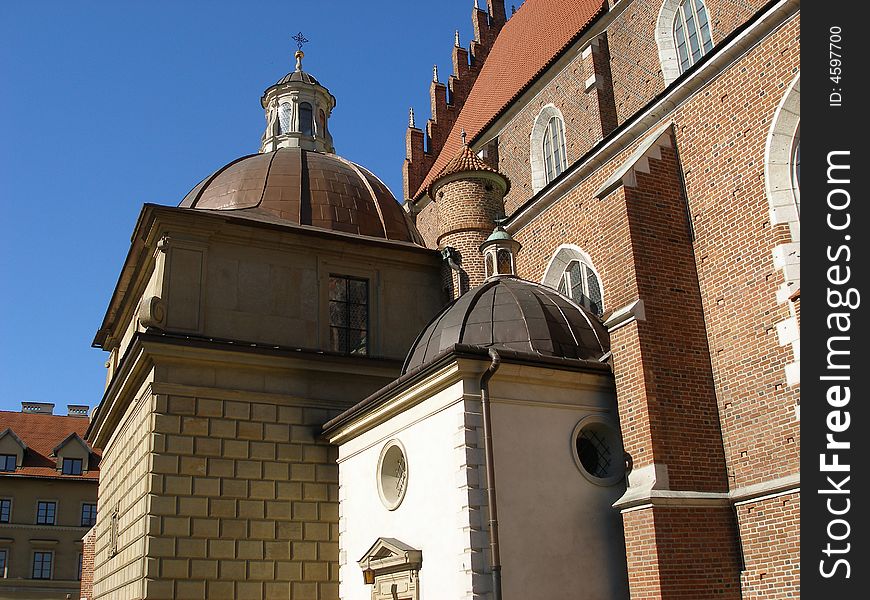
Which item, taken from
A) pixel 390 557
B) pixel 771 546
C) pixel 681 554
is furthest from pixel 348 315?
pixel 771 546

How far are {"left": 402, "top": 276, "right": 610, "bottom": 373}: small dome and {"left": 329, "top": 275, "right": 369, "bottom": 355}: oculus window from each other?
3437mm

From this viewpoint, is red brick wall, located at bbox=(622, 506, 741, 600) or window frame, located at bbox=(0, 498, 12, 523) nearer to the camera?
red brick wall, located at bbox=(622, 506, 741, 600)

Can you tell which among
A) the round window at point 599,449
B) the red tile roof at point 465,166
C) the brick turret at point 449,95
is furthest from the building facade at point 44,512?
the round window at point 599,449

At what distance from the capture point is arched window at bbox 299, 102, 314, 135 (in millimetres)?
21969

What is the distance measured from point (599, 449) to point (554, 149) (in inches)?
372

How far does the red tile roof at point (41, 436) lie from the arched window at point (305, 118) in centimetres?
2112

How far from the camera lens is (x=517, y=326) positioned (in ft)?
38.3

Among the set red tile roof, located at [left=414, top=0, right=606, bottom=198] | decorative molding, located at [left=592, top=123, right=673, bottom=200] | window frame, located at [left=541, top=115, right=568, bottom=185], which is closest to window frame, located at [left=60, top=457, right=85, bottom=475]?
red tile roof, located at [left=414, top=0, right=606, bottom=198]

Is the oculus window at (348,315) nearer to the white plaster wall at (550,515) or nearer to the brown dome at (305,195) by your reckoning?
the brown dome at (305,195)

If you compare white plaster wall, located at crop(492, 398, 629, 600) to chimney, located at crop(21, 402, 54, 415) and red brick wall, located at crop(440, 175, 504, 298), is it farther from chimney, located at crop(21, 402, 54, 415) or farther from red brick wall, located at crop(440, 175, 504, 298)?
chimney, located at crop(21, 402, 54, 415)
